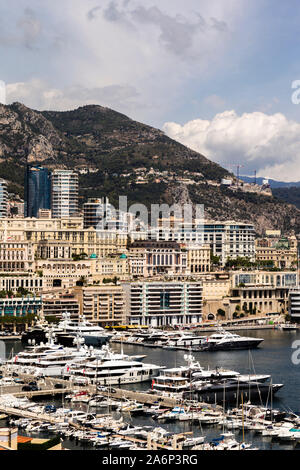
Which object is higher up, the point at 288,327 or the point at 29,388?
the point at 288,327

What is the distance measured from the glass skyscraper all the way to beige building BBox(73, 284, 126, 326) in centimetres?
3266

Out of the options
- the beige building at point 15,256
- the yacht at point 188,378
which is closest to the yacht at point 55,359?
the yacht at point 188,378

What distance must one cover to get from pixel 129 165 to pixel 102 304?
59.0 meters

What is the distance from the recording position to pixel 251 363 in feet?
147

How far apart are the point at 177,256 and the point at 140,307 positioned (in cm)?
1383

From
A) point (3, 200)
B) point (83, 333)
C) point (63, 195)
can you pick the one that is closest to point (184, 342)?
point (83, 333)

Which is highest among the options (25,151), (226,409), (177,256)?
(25,151)

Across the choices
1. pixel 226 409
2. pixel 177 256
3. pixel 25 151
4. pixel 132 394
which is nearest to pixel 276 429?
pixel 226 409

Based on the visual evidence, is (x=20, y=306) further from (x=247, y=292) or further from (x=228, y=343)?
(x=247, y=292)

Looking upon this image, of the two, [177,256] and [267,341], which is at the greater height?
[177,256]

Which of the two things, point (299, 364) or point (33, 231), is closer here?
point (299, 364)

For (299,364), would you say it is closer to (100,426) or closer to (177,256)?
(100,426)

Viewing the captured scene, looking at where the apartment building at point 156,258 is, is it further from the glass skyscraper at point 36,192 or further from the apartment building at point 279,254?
the glass skyscraper at point 36,192

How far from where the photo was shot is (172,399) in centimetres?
3212
